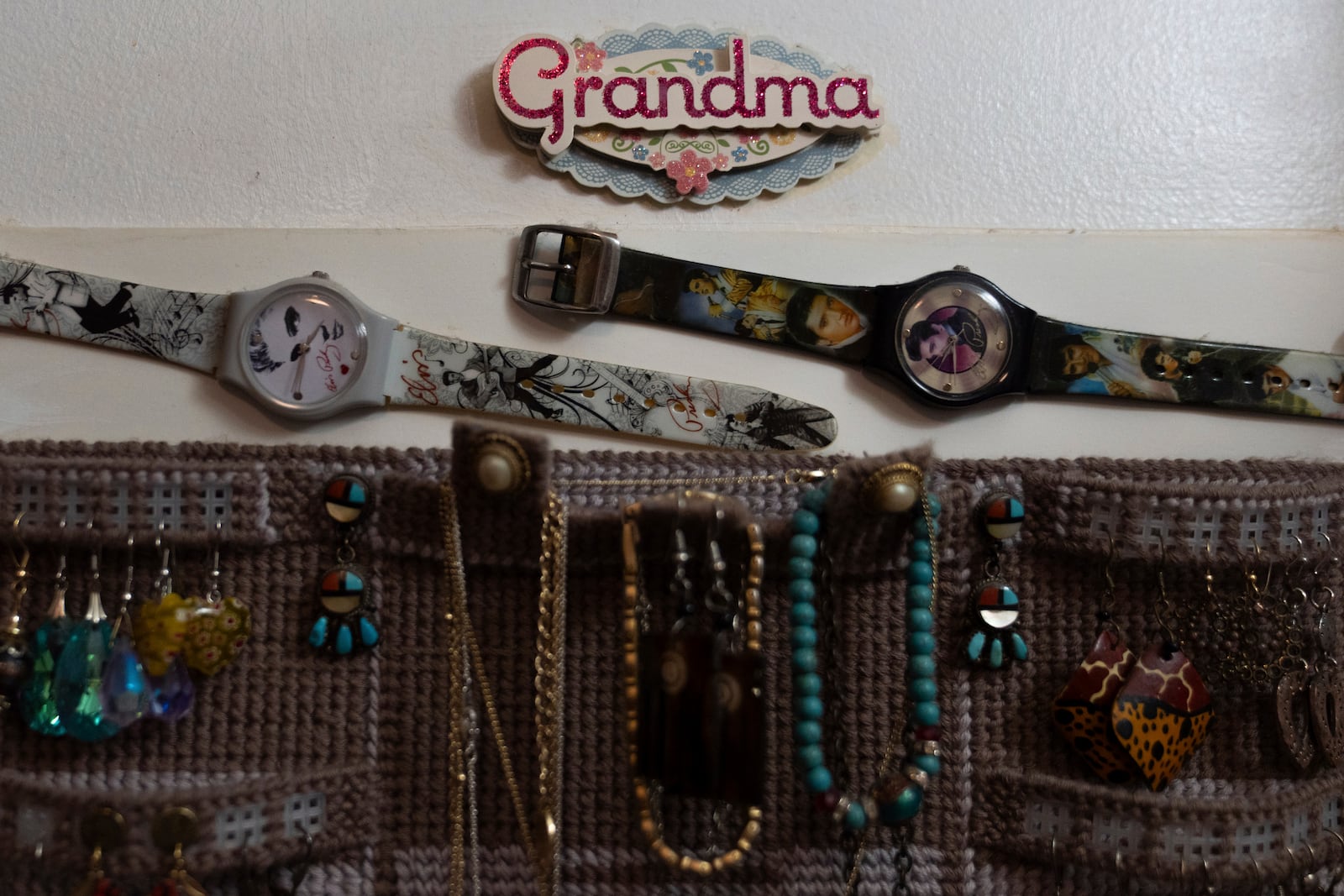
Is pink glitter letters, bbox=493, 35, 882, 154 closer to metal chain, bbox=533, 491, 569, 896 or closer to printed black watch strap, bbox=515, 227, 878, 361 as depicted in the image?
printed black watch strap, bbox=515, 227, 878, 361

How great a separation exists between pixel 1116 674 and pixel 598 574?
1.15 feet

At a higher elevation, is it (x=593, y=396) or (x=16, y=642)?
(x=593, y=396)

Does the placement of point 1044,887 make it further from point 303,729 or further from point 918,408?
point 303,729

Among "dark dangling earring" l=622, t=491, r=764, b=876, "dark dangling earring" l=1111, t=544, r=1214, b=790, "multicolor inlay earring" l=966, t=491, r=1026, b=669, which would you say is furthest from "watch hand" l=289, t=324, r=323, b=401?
"dark dangling earring" l=1111, t=544, r=1214, b=790

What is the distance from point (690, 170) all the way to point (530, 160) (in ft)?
0.39

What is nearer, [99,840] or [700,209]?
[99,840]

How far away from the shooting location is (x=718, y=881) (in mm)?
621

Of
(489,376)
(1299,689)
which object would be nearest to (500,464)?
(489,376)

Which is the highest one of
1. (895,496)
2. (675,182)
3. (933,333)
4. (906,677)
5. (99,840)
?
(675,182)

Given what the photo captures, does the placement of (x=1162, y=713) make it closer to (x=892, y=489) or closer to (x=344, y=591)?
(x=892, y=489)

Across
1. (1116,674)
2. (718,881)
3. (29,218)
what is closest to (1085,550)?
(1116,674)

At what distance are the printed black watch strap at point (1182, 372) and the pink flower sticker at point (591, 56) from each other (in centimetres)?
37

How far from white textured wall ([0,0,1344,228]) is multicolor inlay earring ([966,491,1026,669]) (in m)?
0.22

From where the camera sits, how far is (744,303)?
0.65 metres
